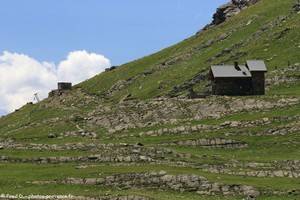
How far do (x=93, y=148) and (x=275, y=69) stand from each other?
48496 millimetres

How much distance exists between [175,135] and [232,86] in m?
26.6

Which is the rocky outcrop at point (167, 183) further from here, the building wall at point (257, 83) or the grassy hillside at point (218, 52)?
the grassy hillside at point (218, 52)

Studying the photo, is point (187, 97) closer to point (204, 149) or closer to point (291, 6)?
point (204, 149)

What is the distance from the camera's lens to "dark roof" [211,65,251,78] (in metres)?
110

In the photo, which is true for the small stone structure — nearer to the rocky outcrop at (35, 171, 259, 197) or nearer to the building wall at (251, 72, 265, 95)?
the building wall at (251, 72, 265, 95)

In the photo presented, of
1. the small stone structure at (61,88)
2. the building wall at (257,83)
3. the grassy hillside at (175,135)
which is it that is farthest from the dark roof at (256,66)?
the small stone structure at (61,88)

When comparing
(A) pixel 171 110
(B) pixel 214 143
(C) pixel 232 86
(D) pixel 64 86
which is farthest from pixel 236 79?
(D) pixel 64 86

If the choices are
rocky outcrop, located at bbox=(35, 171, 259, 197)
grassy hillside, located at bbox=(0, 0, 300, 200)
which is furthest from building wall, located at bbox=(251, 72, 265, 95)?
rocky outcrop, located at bbox=(35, 171, 259, 197)

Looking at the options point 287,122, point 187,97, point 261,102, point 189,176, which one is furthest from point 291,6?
point 189,176

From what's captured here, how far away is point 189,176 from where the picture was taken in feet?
199

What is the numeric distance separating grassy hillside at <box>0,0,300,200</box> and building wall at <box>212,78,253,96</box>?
458cm

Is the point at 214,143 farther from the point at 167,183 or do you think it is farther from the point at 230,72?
the point at 230,72

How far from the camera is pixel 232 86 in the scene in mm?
110500

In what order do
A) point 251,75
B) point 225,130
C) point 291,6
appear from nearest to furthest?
point 225,130
point 251,75
point 291,6
